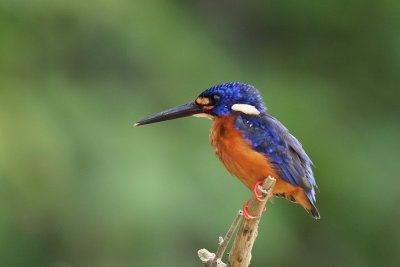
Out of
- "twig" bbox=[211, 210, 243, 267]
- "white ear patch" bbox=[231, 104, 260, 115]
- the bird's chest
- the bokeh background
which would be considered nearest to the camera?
"twig" bbox=[211, 210, 243, 267]

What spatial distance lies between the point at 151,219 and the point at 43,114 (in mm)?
803

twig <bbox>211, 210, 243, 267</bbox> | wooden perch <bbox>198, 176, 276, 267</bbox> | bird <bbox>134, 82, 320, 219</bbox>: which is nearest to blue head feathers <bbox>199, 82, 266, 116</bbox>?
bird <bbox>134, 82, 320, 219</bbox>

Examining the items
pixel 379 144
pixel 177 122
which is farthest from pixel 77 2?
pixel 379 144

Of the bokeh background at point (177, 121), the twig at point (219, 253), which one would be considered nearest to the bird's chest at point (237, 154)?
the twig at point (219, 253)

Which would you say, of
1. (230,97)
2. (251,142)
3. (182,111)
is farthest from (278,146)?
(182,111)

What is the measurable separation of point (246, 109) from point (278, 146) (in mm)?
186

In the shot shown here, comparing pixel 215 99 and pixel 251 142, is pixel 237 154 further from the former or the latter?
pixel 215 99

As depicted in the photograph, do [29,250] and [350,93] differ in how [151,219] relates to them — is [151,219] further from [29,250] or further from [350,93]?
[350,93]

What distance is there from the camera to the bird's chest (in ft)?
9.23

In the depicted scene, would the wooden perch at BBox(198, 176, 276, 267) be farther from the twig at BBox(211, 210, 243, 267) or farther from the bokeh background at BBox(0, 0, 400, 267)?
the bokeh background at BBox(0, 0, 400, 267)

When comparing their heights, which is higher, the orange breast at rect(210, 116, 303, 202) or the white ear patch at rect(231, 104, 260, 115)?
the white ear patch at rect(231, 104, 260, 115)

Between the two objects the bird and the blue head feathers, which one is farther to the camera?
the blue head feathers

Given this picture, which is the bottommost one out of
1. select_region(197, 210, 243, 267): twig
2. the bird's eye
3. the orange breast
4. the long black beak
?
select_region(197, 210, 243, 267): twig

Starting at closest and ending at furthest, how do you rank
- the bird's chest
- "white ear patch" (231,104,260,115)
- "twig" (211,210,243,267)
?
1. "twig" (211,210,243,267)
2. the bird's chest
3. "white ear patch" (231,104,260,115)
